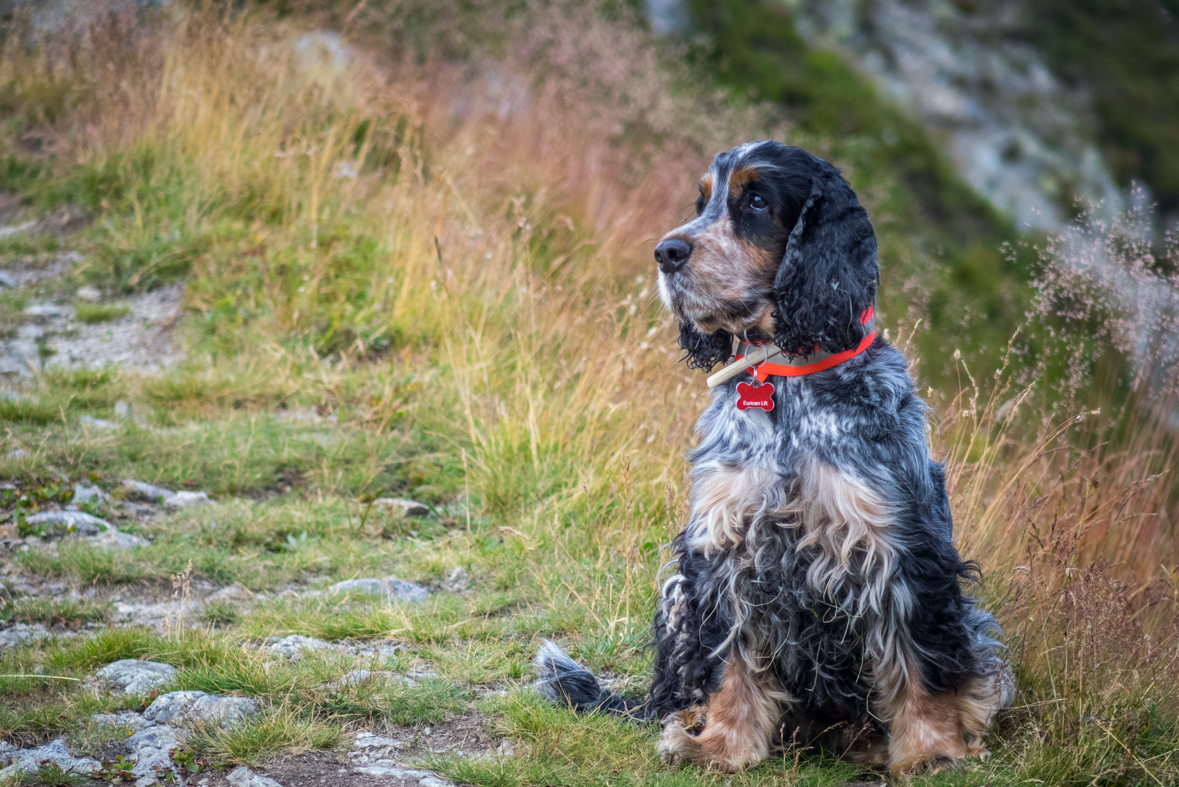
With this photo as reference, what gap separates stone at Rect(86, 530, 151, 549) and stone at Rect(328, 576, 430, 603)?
3.26 feet

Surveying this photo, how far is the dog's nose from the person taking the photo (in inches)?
111

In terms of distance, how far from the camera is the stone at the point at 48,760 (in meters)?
2.53

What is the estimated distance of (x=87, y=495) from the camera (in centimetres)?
469

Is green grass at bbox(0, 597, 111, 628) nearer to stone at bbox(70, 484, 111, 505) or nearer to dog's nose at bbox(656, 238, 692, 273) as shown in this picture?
stone at bbox(70, 484, 111, 505)

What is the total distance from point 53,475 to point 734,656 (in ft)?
12.2

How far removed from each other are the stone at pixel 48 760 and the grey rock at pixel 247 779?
0.38 meters

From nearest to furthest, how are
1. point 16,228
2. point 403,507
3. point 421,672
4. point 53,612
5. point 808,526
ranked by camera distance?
1. point 808,526
2. point 421,672
3. point 53,612
4. point 403,507
5. point 16,228

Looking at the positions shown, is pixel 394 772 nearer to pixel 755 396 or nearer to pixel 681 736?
pixel 681 736

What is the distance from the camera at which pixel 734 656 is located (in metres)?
2.83

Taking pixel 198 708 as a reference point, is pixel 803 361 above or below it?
above

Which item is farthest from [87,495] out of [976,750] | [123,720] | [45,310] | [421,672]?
[976,750]

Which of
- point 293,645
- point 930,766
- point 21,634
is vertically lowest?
point 21,634

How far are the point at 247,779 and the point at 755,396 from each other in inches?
72.5

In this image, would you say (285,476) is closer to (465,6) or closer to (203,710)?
(203,710)
